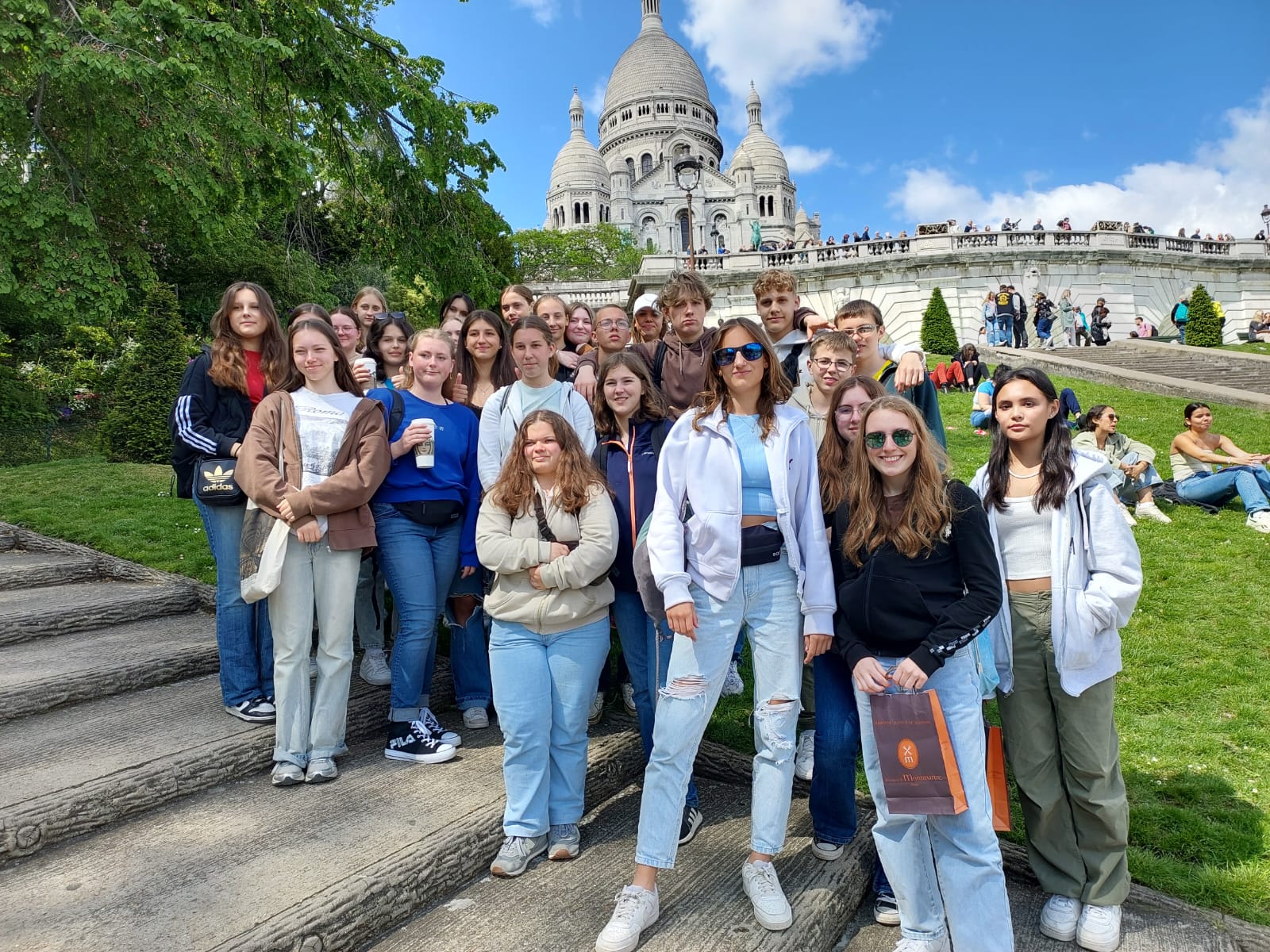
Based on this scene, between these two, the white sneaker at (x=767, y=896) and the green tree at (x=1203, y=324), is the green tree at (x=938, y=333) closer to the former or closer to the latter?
the green tree at (x=1203, y=324)

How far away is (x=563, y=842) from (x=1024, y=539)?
90.9 inches

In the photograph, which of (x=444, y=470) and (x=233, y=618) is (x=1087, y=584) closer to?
(x=444, y=470)

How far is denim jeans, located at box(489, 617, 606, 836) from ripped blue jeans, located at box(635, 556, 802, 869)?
1.68ft

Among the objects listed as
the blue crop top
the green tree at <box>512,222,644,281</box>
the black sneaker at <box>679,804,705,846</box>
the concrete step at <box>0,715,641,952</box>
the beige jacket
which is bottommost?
the black sneaker at <box>679,804,705,846</box>

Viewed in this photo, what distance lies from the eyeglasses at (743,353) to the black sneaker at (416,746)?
93.1 inches

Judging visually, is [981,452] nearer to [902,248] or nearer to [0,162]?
[0,162]

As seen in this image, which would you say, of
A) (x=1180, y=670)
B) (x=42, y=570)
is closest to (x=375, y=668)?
(x=42, y=570)

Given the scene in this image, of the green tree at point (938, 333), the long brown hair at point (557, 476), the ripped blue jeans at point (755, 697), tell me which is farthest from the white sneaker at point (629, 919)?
the green tree at point (938, 333)

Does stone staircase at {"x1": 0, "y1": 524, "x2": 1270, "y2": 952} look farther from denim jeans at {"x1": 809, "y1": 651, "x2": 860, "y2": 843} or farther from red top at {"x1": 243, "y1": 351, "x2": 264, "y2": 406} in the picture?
red top at {"x1": 243, "y1": 351, "x2": 264, "y2": 406}

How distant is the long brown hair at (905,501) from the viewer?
294 centimetres

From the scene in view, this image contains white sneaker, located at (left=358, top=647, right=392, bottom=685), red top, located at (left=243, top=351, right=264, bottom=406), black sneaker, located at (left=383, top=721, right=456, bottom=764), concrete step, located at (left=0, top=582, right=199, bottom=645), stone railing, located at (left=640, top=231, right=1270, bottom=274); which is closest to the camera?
black sneaker, located at (left=383, top=721, right=456, bottom=764)

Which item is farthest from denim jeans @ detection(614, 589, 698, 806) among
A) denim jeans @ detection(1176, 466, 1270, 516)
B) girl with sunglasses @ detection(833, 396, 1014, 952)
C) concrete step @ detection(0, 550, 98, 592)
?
denim jeans @ detection(1176, 466, 1270, 516)

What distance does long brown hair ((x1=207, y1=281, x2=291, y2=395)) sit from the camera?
14.2 feet

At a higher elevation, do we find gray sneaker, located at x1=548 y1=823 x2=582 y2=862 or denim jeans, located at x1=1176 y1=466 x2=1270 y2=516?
denim jeans, located at x1=1176 y1=466 x2=1270 y2=516
